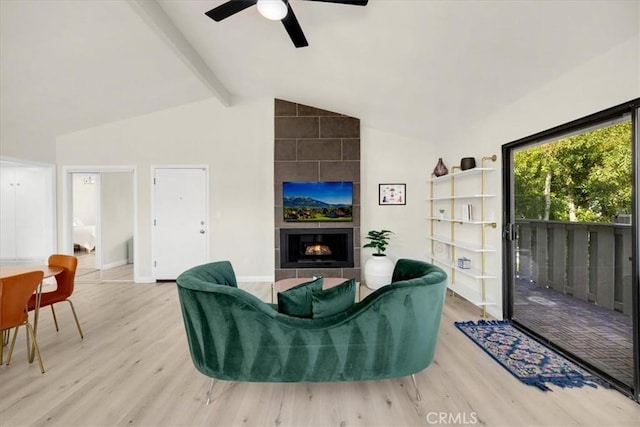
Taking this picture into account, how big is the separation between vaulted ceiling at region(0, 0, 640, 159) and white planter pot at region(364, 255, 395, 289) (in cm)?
210

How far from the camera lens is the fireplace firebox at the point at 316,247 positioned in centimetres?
470

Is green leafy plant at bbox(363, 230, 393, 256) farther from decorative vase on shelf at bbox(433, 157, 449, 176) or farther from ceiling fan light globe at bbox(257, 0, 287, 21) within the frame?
ceiling fan light globe at bbox(257, 0, 287, 21)

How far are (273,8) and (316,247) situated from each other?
345 cm

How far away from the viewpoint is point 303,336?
1.71 metres

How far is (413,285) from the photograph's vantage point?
173 centimetres

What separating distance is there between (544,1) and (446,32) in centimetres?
62

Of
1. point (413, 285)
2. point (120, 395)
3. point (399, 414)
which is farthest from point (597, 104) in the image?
point (120, 395)

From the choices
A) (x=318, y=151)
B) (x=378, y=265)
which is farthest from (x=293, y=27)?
(x=378, y=265)

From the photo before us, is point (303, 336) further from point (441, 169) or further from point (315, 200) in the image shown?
point (441, 169)

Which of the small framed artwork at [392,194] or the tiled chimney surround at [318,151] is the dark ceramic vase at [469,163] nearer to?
the small framed artwork at [392,194]

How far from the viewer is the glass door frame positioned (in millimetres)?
1831

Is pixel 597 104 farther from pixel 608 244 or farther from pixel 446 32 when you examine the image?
pixel 446 32

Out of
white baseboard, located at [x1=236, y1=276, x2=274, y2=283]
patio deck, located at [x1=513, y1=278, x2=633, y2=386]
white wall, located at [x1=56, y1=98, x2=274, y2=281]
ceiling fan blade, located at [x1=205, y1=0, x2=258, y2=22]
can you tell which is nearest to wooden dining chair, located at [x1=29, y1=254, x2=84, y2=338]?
white wall, located at [x1=56, y1=98, x2=274, y2=281]

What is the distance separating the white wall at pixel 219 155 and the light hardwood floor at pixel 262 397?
93.3 inches
